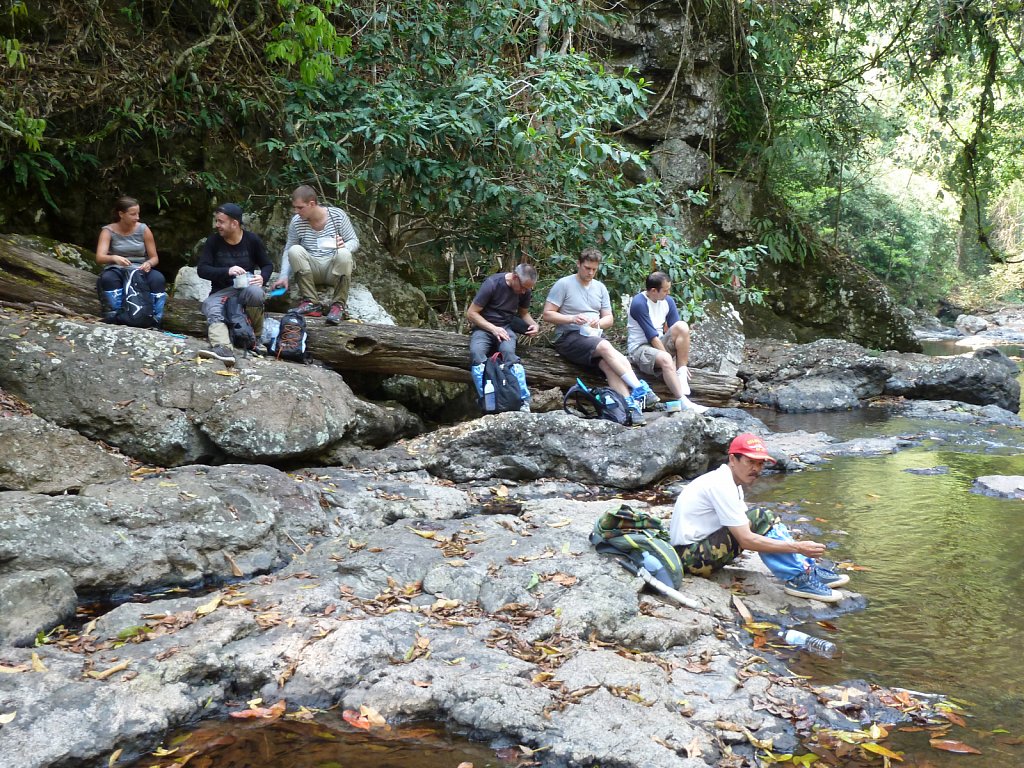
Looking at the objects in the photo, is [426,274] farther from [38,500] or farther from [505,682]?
[505,682]

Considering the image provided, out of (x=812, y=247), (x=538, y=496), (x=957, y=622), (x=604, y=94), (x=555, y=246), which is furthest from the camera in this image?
(x=812, y=247)

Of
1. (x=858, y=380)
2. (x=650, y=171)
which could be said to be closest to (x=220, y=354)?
(x=858, y=380)

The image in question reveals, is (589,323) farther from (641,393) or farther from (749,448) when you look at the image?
(749,448)

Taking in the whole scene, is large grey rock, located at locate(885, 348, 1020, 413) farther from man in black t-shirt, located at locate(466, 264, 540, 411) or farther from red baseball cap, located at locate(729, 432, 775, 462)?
red baseball cap, located at locate(729, 432, 775, 462)

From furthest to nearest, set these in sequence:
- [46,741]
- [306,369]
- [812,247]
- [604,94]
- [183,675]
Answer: [812,247], [604,94], [306,369], [183,675], [46,741]

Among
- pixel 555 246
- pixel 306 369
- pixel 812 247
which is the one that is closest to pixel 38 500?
pixel 306 369

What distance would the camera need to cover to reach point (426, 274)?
11.2 metres

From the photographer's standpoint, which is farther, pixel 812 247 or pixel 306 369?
pixel 812 247

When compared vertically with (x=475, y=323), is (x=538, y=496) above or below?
below

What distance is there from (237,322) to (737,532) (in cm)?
446

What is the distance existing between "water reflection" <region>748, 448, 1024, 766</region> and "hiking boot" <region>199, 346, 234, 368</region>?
→ 430cm

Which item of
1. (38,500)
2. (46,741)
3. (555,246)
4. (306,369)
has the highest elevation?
(555,246)

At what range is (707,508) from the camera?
4762 mm

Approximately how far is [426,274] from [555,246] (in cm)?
256
